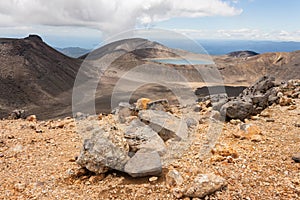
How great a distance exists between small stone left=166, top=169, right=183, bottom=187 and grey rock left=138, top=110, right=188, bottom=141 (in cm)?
231

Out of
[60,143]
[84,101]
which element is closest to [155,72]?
[84,101]

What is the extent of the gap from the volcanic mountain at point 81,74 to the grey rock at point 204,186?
161 feet

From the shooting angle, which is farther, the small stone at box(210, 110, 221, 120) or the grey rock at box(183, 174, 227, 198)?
the small stone at box(210, 110, 221, 120)

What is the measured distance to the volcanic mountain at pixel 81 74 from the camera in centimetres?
6812

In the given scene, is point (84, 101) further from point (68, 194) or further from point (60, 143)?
point (68, 194)

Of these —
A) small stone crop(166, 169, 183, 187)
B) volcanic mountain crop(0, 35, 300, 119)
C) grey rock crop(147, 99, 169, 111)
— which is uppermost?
grey rock crop(147, 99, 169, 111)

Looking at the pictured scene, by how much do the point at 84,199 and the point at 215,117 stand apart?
6047 mm

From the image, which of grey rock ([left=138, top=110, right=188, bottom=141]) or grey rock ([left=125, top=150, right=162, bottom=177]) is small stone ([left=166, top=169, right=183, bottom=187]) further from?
grey rock ([left=138, top=110, right=188, bottom=141])

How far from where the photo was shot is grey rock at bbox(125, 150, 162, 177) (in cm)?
580

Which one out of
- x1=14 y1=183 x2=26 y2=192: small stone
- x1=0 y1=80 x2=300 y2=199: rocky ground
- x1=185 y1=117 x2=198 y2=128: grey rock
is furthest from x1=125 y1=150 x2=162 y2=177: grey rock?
x1=185 y1=117 x2=198 y2=128: grey rock

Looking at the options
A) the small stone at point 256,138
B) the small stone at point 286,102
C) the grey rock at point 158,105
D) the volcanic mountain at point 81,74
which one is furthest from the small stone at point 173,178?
the volcanic mountain at point 81,74

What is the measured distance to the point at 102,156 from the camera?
597cm

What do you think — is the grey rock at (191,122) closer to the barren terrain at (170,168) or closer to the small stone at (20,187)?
→ the barren terrain at (170,168)

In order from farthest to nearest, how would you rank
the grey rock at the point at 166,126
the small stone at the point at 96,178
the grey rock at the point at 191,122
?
the grey rock at the point at 191,122 < the grey rock at the point at 166,126 < the small stone at the point at 96,178
